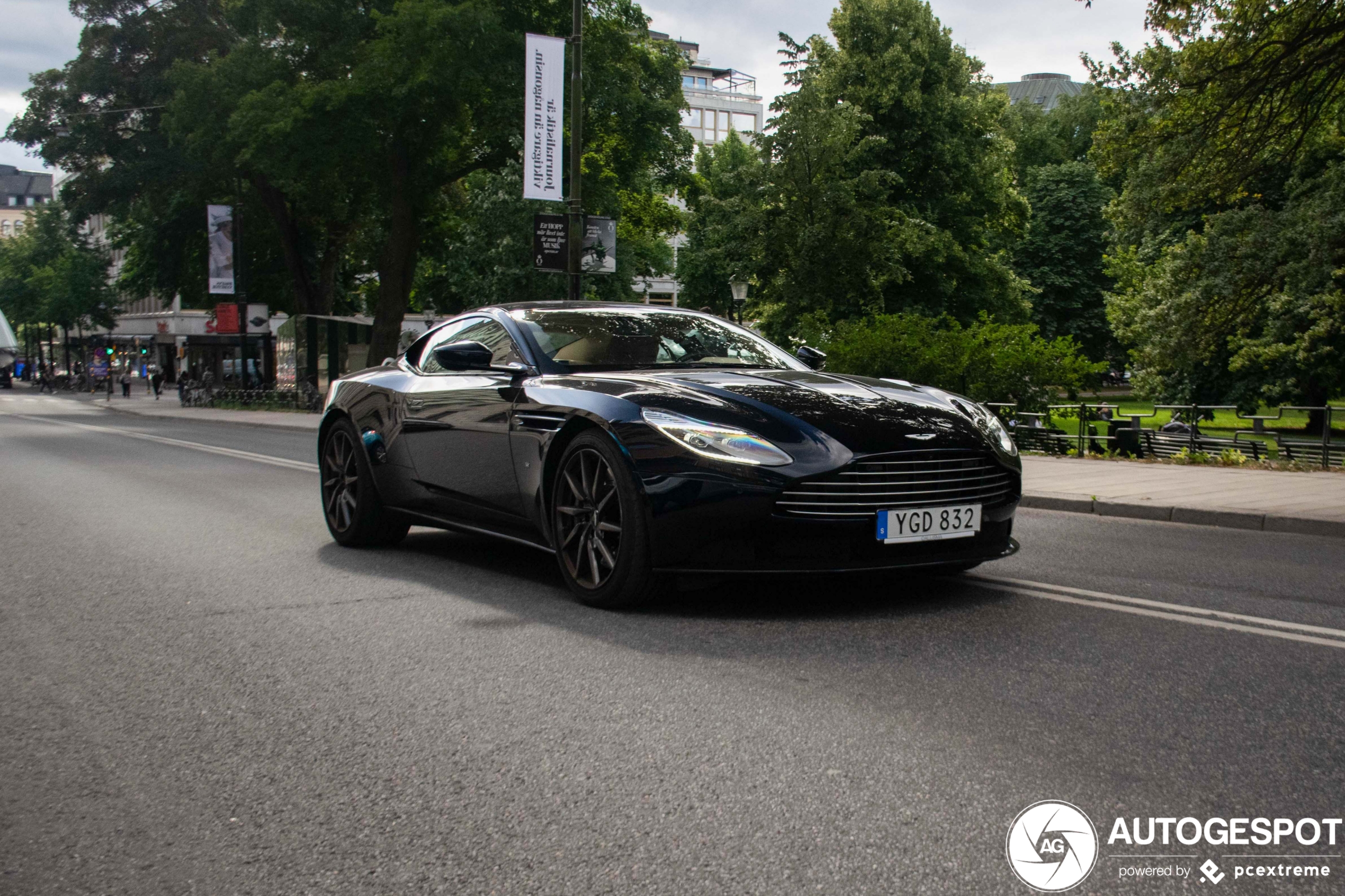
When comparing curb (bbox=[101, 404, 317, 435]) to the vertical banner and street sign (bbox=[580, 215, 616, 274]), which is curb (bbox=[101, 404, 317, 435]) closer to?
the vertical banner

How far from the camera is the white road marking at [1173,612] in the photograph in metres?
Result: 5.23

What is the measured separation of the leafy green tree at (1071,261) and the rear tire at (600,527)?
53.0 m

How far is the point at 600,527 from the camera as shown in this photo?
5.64 meters

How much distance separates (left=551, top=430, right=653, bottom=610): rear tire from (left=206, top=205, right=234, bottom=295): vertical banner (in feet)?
116

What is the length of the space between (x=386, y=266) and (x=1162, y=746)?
32.4 meters

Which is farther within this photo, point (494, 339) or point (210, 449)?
point (210, 449)

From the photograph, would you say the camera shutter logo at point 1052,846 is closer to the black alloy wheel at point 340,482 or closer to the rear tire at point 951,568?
the rear tire at point 951,568

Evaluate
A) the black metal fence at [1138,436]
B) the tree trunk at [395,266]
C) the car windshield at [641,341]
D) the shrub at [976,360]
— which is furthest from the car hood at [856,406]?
the tree trunk at [395,266]

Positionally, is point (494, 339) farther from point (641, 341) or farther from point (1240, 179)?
point (1240, 179)

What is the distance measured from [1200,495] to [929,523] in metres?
6.39

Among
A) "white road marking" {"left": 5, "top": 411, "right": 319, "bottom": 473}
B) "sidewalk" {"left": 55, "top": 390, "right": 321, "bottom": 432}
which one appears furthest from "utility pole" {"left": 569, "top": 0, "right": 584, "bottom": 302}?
"white road marking" {"left": 5, "top": 411, "right": 319, "bottom": 473}

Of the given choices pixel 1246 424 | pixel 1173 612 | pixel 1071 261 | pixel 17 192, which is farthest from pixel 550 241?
pixel 17 192

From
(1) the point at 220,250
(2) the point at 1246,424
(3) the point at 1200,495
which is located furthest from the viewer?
(1) the point at 220,250

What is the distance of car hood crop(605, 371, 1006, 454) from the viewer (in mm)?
5383
